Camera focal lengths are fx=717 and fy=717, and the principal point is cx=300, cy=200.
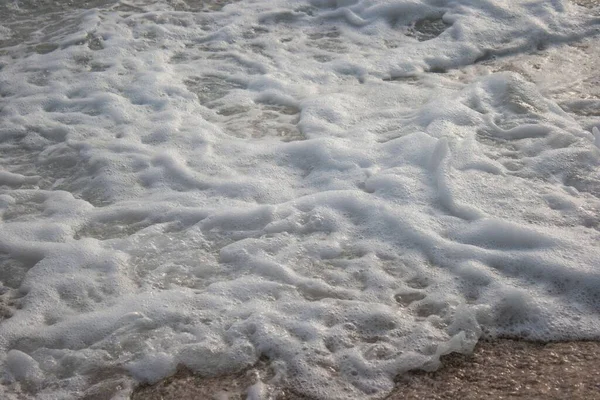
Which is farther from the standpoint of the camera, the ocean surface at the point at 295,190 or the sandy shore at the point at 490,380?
the ocean surface at the point at 295,190

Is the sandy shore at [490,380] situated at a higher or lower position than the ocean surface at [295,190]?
lower

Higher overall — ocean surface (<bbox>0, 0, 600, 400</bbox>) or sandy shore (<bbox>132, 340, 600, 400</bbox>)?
ocean surface (<bbox>0, 0, 600, 400</bbox>)

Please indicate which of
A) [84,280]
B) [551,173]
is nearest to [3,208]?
[84,280]

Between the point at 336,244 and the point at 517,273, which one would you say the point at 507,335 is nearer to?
the point at 517,273

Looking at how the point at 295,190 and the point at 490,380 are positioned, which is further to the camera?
the point at 295,190

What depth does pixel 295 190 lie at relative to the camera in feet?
10.7

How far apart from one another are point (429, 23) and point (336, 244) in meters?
2.41

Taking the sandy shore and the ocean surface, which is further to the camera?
the ocean surface

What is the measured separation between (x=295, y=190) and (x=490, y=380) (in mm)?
1317

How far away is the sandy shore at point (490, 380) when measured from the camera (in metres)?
2.23

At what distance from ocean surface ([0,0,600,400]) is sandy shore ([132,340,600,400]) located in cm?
5

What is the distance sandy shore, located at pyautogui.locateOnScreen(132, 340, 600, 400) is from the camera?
7.33 feet

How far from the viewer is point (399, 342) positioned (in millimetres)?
2439

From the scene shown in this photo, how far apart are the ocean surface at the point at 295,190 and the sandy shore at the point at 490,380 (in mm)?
50
